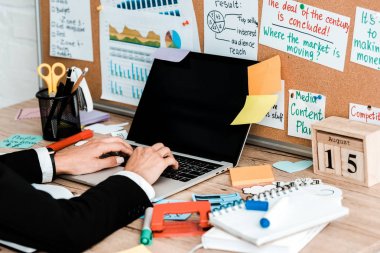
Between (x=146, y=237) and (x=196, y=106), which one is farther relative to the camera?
(x=196, y=106)

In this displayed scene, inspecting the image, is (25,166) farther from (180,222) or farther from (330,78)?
(330,78)

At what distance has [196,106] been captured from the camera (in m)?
1.44

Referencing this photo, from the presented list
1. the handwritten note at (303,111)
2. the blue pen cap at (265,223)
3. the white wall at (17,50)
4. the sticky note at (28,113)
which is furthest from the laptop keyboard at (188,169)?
the white wall at (17,50)

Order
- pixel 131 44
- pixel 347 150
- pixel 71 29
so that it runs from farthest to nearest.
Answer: pixel 71 29 → pixel 131 44 → pixel 347 150

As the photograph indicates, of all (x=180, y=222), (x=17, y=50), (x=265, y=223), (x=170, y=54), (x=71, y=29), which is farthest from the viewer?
(x=17, y=50)

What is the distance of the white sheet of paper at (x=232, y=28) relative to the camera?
4.63 ft

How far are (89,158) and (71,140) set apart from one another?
0.19 metres

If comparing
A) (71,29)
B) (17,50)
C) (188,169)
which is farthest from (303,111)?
(17,50)

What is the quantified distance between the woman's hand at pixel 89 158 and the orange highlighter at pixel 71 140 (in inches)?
3.9

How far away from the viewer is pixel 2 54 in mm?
2131

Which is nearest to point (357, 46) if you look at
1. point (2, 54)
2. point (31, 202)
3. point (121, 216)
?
point (121, 216)

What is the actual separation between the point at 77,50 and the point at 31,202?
0.86 meters

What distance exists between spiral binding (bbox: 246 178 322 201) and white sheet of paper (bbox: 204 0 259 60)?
0.36 m

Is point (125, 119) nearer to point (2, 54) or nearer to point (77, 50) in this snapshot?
point (77, 50)
